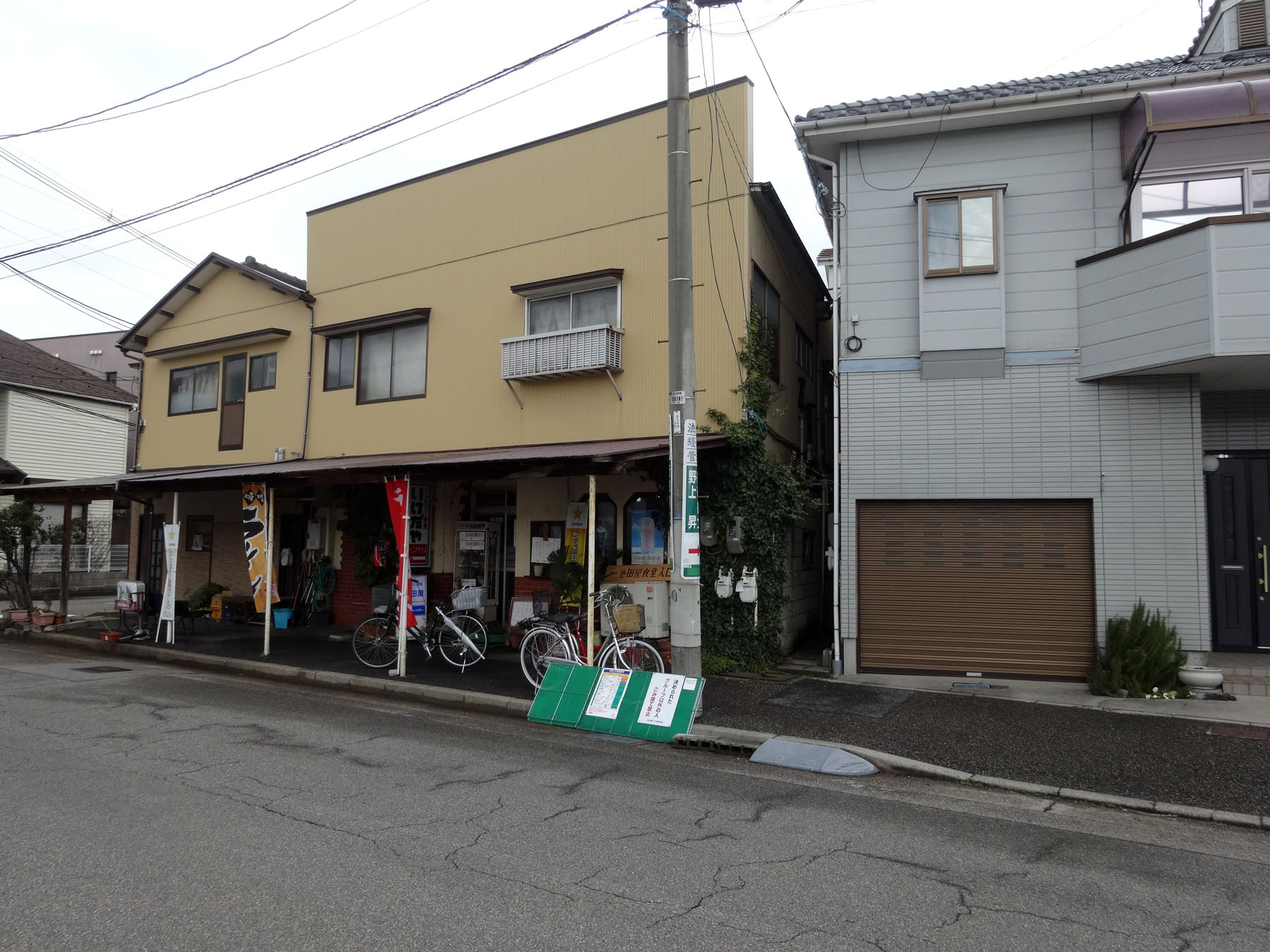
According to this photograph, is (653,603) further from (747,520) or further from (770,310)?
(770,310)

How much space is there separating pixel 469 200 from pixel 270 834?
11.5 metres

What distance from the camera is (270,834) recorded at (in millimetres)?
5035

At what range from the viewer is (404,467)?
1075 cm

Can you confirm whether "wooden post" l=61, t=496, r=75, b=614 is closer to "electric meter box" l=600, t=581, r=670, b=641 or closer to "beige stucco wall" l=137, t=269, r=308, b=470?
"beige stucco wall" l=137, t=269, r=308, b=470

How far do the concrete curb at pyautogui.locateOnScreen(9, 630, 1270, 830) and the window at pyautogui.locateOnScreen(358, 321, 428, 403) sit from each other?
5.22m

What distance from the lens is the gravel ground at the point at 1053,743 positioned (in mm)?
6441

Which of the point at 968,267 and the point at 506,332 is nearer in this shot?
the point at 968,267

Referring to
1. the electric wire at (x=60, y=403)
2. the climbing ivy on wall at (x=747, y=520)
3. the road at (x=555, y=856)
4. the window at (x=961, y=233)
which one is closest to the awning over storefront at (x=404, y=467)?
the climbing ivy on wall at (x=747, y=520)

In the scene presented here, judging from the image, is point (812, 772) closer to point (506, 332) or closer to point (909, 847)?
point (909, 847)

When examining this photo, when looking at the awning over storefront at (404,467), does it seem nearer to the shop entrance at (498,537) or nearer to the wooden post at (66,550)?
the wooden post at (66,550)

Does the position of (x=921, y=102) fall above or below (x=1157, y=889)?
above

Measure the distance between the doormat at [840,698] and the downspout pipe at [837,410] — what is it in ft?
2.48

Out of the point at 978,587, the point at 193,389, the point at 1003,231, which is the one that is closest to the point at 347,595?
the point at 193,389

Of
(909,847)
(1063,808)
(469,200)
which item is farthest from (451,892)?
(469,200)
